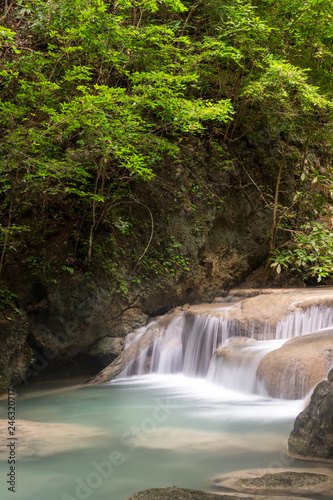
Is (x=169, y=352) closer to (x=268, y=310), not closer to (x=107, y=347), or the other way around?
(x=107, y=347)

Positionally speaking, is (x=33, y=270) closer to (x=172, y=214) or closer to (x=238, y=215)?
(x=172, y=214)

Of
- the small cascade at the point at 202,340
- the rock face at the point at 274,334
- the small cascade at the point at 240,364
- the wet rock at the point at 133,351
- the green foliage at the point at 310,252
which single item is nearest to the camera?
the rock face at the point at 274,334

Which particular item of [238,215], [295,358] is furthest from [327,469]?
[238,215]

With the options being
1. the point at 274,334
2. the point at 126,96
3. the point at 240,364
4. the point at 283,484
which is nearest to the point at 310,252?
the point at 274,334

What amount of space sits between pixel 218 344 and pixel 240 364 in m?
1.22

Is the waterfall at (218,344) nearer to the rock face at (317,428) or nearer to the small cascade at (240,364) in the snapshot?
the small cascade at (240,364)

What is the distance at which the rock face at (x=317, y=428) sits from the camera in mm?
3758

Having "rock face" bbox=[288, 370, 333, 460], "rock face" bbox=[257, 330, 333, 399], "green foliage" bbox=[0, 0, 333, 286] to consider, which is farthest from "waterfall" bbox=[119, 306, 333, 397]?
"rock face" bbox=[288, 370, 333, 460]

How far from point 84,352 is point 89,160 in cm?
344

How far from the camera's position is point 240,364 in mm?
6719

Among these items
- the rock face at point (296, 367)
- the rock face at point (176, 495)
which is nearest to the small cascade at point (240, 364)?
the rock face at point (296, 367)

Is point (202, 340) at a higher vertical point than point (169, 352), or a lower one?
higher

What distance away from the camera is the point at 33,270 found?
26.1 ft

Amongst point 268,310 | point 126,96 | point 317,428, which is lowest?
point 317,428
